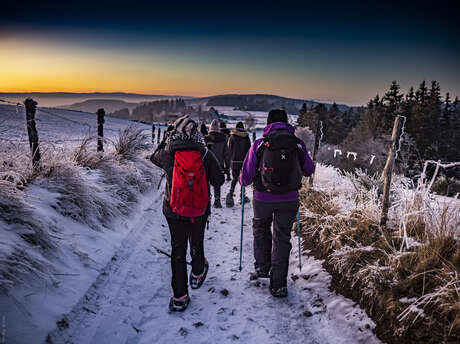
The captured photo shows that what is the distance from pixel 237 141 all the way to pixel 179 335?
5.25m

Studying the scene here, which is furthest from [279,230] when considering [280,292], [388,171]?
[388,171]

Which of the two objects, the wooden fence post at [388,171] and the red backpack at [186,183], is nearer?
the red backpack at [186,183]

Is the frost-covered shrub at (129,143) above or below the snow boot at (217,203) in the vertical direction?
above

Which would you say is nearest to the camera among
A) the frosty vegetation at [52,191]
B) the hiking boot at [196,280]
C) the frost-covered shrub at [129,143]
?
the frosty vegetation at [52,191]

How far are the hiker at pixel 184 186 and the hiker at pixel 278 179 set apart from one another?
20.7 inches

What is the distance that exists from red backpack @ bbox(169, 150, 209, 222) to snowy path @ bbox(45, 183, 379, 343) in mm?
1182

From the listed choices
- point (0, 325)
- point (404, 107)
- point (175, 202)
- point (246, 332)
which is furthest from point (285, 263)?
point (404, 107)

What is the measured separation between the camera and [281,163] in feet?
10.0

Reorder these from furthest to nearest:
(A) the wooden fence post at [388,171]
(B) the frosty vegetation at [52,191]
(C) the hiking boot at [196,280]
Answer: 1. (A) the wooden fence post at [388,171]
2. (C) the hiking boot at [196,280]
3. (B) the frosty vegetation at [52,191]

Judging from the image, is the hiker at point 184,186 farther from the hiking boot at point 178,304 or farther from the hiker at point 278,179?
the hiker at point 278,179

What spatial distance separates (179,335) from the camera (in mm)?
2654

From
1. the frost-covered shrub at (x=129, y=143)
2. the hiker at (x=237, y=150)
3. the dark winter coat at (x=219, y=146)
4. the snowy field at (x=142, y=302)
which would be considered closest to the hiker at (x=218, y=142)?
the dark winter coat at (x=219, y=146)

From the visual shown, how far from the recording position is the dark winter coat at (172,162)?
2898 mm

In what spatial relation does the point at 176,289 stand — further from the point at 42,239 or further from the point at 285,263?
the point at 42,239
